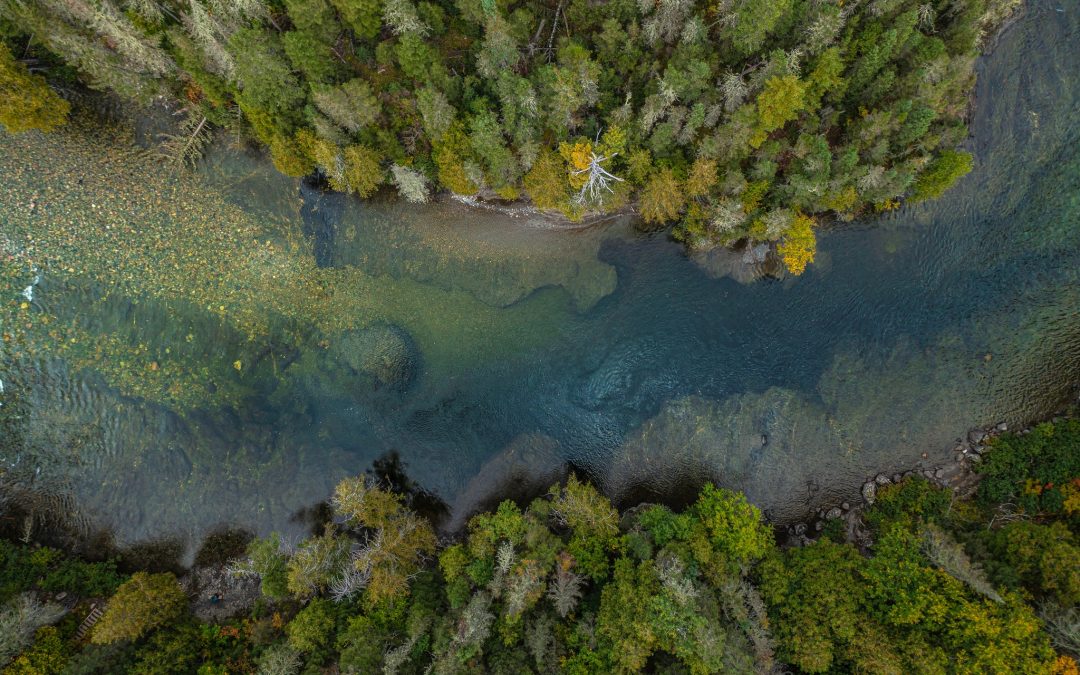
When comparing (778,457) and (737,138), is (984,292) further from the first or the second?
(737,138)

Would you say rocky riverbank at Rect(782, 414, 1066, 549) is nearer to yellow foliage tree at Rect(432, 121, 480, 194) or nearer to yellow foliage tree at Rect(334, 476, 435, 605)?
yellow foliage tree at Rect(334, 476, 435, 605)

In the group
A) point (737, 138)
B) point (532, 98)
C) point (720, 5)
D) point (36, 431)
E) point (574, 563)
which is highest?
point (720, 5)

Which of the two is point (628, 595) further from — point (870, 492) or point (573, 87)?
point (573, 87)

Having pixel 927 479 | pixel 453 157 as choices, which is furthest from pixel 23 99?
pixel 927 479

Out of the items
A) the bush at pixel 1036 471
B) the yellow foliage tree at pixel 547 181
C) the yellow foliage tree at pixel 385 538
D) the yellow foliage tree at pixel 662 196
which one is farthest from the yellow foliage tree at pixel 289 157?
the bush at pixel 1036 471

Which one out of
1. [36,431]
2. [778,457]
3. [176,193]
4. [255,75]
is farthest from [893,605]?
[36,431]

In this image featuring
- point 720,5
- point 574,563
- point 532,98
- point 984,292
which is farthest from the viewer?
point 984,292

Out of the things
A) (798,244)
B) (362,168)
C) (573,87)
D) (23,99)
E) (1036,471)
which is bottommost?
(23,99)
